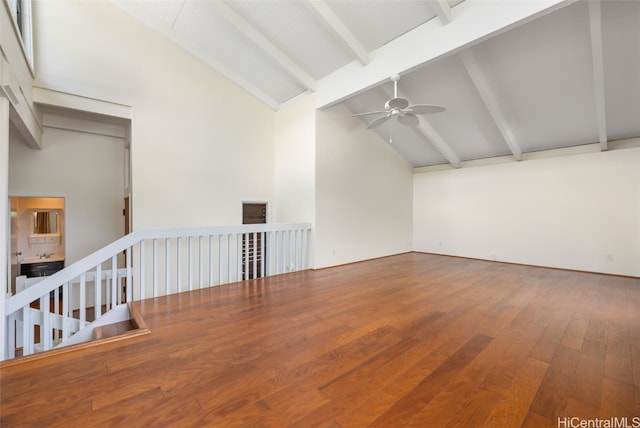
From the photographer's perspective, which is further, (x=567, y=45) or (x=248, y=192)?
(x=248, y=192)

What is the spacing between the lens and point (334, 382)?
183 cm

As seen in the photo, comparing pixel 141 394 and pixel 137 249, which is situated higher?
pixel 137 249

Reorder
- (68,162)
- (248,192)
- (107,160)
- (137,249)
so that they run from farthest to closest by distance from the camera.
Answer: (248,192) → (107,160) → (68,162) → (137,249)

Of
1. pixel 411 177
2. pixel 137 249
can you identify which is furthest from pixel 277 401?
pixel 411 177

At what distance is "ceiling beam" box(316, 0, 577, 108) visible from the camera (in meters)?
2.92

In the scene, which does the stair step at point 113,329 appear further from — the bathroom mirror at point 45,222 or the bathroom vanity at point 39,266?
the bathroom mirror at point 45,222

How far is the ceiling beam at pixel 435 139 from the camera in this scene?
554 centimetres

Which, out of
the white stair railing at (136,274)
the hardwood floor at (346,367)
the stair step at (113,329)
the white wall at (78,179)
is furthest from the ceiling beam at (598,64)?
the white wall at (78,179)

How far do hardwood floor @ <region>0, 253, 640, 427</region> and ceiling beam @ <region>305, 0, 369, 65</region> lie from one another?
3789mm

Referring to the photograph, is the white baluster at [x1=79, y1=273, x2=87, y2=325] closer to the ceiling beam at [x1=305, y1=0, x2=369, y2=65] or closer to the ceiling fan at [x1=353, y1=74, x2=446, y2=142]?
the ceiling fan at [x1=353, y1=74, x2=446, y2=142]

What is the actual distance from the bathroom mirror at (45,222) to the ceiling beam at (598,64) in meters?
10.1

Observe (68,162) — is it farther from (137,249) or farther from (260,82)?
(260,82)

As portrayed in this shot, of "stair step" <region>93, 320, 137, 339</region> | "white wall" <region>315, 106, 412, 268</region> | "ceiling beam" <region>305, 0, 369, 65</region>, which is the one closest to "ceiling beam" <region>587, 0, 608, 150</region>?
"ceiling beam" <region>305, 0, 369, 65</region>

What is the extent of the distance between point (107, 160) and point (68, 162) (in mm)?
590
